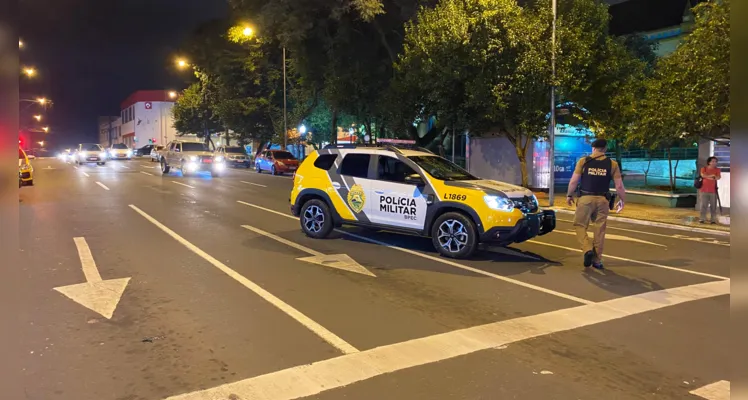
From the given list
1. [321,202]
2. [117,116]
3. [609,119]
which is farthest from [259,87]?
[117,116]

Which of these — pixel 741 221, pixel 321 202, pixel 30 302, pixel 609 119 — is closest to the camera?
pixel 741 221

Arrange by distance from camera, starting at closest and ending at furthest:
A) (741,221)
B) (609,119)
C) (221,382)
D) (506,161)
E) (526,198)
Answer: (741,221), (221,382), (526,198), (609,119), (506,161)

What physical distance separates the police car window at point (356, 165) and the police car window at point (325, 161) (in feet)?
0.98

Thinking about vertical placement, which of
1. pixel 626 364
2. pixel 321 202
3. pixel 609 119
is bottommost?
pixel 626 364

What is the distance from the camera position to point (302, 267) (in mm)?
8367

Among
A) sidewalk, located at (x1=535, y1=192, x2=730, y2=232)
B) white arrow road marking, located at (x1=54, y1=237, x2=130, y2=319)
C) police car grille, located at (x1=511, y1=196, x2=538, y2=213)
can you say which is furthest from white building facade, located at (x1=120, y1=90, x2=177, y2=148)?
police car grille, located at (x1=511, y1=196, x2=538, y2=213)

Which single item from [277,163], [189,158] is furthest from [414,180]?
[277,163]

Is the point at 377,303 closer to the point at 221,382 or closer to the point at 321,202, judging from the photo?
the point at 221,382

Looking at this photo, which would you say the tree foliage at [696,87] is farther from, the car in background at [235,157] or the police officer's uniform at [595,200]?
the car in background at [235,157]

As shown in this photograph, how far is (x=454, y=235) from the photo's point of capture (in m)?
9.06

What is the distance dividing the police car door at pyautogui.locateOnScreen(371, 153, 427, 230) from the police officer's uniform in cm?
246

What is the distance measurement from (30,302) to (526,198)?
22.8 ft

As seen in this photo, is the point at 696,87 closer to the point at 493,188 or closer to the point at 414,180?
the point at 493,188

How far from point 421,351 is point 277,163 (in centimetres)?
2963
